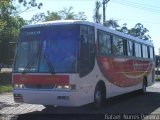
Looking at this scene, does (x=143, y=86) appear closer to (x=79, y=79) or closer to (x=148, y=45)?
(x=148, y=45)

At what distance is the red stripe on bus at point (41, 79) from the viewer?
42.8 ft

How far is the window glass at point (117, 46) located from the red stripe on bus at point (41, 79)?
473 centimetres

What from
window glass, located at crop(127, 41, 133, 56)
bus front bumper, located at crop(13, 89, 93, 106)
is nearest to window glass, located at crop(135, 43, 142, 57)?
window glass, located at crop(127, 41, 133, 56)

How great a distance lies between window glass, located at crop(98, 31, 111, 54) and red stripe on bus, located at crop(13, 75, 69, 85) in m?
2.76

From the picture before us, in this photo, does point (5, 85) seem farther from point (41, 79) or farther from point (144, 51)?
point (41, 79)

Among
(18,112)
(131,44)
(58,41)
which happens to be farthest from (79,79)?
(131,44)

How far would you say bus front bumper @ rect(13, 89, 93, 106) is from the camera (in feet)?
42.2

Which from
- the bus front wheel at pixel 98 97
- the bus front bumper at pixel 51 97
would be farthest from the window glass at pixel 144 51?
the bus front bumper at pixel 51 97

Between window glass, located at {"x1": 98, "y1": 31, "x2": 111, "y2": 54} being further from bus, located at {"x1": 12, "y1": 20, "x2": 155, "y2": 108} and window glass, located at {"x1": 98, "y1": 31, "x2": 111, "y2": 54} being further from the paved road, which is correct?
the paved road

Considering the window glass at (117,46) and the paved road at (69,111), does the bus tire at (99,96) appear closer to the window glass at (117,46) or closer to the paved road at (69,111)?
the paved road at (69,111)

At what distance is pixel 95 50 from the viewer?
14656 millimetres

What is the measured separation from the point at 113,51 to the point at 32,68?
15.3ft

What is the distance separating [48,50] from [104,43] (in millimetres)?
3133

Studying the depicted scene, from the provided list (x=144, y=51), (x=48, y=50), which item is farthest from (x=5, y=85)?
(x=48, y=50)
